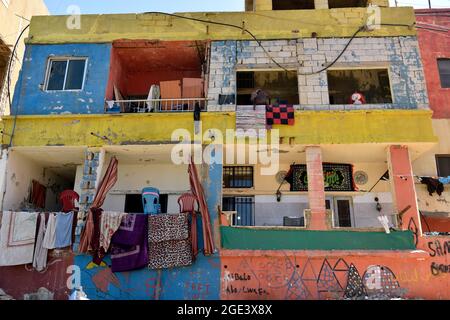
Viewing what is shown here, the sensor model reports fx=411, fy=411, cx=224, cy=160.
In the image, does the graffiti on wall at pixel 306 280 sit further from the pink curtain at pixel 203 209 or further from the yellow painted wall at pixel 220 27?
the yellow painted wall at pixel 220 27

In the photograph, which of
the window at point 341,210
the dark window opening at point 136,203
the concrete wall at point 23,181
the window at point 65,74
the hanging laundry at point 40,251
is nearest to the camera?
the hanging laundry at point 40,251

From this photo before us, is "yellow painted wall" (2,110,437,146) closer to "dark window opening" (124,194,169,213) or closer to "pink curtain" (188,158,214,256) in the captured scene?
"pink curtain" (188,158,214,256)

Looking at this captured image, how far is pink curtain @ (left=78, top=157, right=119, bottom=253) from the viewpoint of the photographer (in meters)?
11.5

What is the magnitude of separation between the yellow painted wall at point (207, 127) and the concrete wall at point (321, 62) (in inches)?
16.0

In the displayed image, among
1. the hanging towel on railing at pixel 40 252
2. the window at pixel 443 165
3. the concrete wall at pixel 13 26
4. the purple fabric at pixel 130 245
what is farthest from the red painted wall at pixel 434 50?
the concrete wall at pixel 13 26

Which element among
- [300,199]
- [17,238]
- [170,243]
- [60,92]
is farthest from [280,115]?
[17,238]

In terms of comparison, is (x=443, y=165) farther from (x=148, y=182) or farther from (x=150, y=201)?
(x=148, y=182)

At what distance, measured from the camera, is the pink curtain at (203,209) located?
1134cm

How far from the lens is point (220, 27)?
14070 millimetres

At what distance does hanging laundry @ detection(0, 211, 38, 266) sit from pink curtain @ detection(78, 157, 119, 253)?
4.94 feet

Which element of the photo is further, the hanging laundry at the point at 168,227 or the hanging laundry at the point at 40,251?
the hanging laundry at the point at 40,251

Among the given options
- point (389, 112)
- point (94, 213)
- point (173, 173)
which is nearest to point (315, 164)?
point (389, 112)

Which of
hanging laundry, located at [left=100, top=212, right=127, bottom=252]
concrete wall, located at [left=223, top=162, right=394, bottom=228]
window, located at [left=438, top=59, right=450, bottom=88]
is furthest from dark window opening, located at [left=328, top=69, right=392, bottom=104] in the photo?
hanging laundry, located at [left=100, top=212, right=127, bottom=252]

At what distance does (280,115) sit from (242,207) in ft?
11.7
